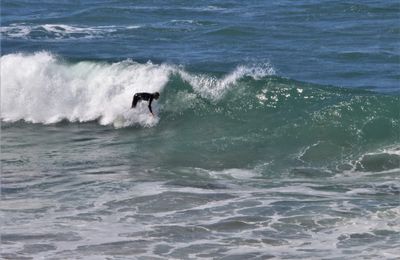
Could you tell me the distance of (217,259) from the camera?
10109mm

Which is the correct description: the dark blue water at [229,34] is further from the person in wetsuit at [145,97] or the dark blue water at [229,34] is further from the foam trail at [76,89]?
the person in wetsuit at [145,97]

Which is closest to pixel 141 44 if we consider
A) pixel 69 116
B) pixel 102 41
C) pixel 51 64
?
pixel 102 41

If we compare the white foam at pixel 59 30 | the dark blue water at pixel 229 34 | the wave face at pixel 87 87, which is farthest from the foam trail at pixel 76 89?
the white foam at pixel 59 30

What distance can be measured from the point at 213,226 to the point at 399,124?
5.72 m

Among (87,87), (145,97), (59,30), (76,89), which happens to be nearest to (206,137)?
(145,97)

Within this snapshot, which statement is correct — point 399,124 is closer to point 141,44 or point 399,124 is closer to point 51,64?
point 51,64

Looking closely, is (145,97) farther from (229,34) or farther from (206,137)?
(229,34)

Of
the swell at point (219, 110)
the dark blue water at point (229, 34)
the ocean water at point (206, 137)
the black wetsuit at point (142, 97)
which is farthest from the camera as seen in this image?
the dark blue water at point (229, 34)

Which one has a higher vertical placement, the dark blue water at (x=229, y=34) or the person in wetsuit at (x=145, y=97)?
the dark blue water at (x=229, y=34)

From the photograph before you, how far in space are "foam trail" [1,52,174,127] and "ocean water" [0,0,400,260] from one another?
40 mm

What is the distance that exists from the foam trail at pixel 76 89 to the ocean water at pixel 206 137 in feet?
0.13

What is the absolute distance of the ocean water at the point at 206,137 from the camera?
35.9 ft

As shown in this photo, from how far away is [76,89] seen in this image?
66.3 ft

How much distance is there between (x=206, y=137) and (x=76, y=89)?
4570mm
